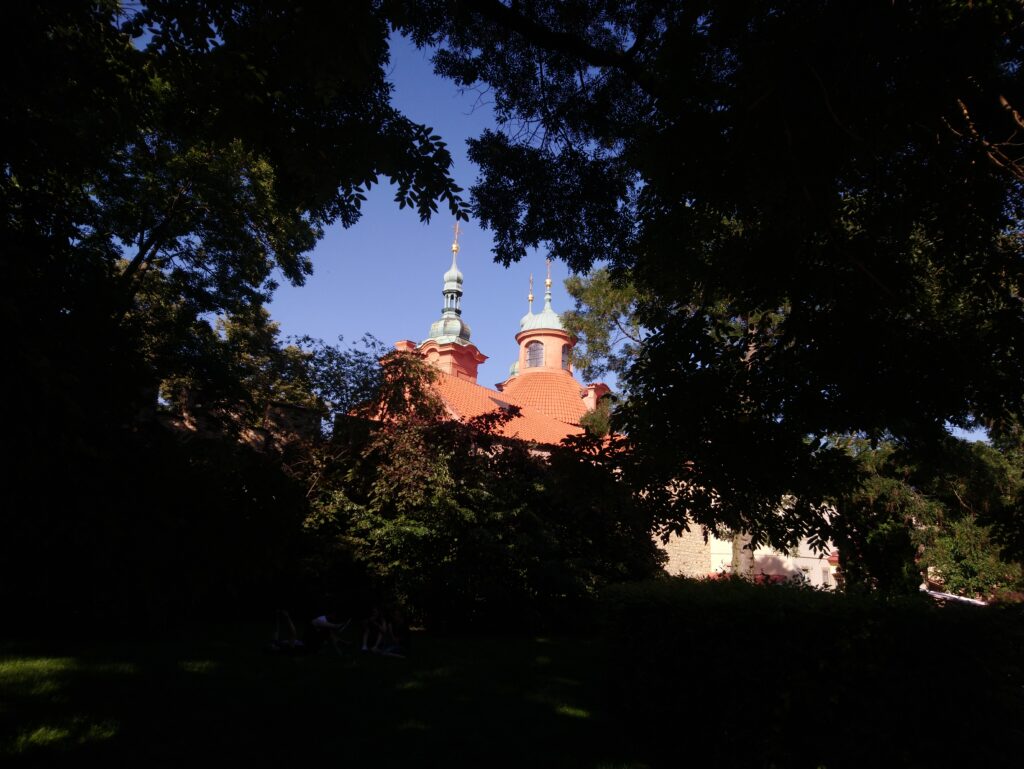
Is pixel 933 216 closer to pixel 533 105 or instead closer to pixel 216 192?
pixel 533 105

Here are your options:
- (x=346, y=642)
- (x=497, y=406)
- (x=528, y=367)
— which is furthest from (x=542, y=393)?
(x=346, y=642)

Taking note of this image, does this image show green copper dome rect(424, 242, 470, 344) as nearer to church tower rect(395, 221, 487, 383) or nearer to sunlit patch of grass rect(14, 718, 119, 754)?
church tower rect(395, 221, 487, 383)

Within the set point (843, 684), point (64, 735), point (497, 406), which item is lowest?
point (64, 735)

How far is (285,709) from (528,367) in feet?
120

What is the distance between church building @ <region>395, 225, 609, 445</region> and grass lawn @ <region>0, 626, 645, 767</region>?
Answer: 2151 cm

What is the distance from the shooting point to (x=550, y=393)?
37.5 metres

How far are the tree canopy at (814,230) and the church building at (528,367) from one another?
2345 centimetres

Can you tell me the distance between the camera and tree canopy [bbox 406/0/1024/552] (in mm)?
4355

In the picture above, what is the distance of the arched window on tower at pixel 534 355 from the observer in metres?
41.7

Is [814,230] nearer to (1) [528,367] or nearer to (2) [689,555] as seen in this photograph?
(2) [689,555]

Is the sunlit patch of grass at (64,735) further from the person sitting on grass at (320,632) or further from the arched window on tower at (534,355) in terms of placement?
the arched window on tower at (534,355)

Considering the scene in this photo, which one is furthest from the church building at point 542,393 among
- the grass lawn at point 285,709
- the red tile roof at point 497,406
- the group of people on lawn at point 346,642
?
the grass lawn at point 285,709

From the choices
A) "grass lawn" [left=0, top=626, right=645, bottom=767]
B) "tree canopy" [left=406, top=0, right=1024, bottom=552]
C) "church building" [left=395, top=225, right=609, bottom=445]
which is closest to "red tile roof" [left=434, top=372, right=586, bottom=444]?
"church building" [left=395, top=225, right=609, bottom=445]

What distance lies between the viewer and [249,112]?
198 inches
